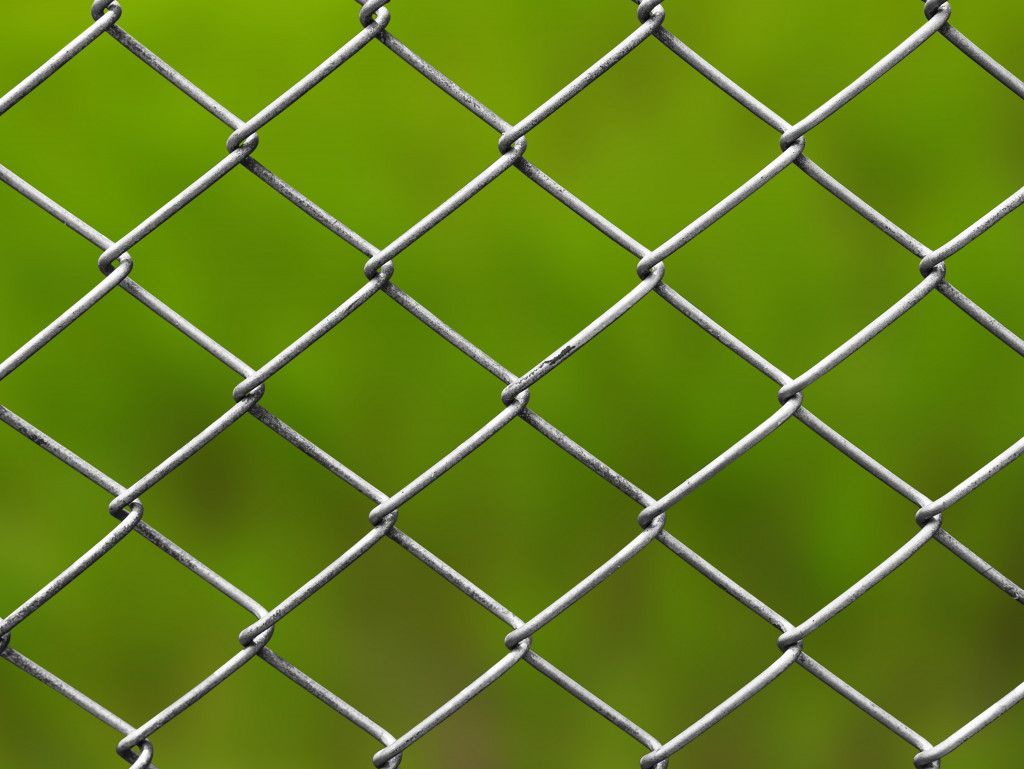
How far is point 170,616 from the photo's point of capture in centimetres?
146

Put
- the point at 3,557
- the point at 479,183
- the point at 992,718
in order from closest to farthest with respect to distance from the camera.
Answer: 1. the point at 479,183
2. the point at 992,718
3. the point at 3,557

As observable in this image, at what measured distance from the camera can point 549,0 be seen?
1422 millimetres

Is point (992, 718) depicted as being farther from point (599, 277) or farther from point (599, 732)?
point (599, 277)

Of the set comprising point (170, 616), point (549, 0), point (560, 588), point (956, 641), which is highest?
point (549, 0)

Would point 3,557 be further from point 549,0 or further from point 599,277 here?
point 549,0

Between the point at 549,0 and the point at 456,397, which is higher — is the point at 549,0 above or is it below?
above

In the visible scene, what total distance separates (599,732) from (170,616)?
0.73m

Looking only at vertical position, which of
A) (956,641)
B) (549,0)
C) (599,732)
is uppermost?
(549,0)

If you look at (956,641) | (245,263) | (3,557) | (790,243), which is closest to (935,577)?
(956,641)

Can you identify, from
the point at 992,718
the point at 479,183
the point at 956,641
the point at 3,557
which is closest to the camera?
the point at 479,183

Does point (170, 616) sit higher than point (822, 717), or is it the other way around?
point (822, 717)

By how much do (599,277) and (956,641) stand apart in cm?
85

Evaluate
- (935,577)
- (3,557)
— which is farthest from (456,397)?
(935,577)

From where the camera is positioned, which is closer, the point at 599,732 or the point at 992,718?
the point at 992,718
